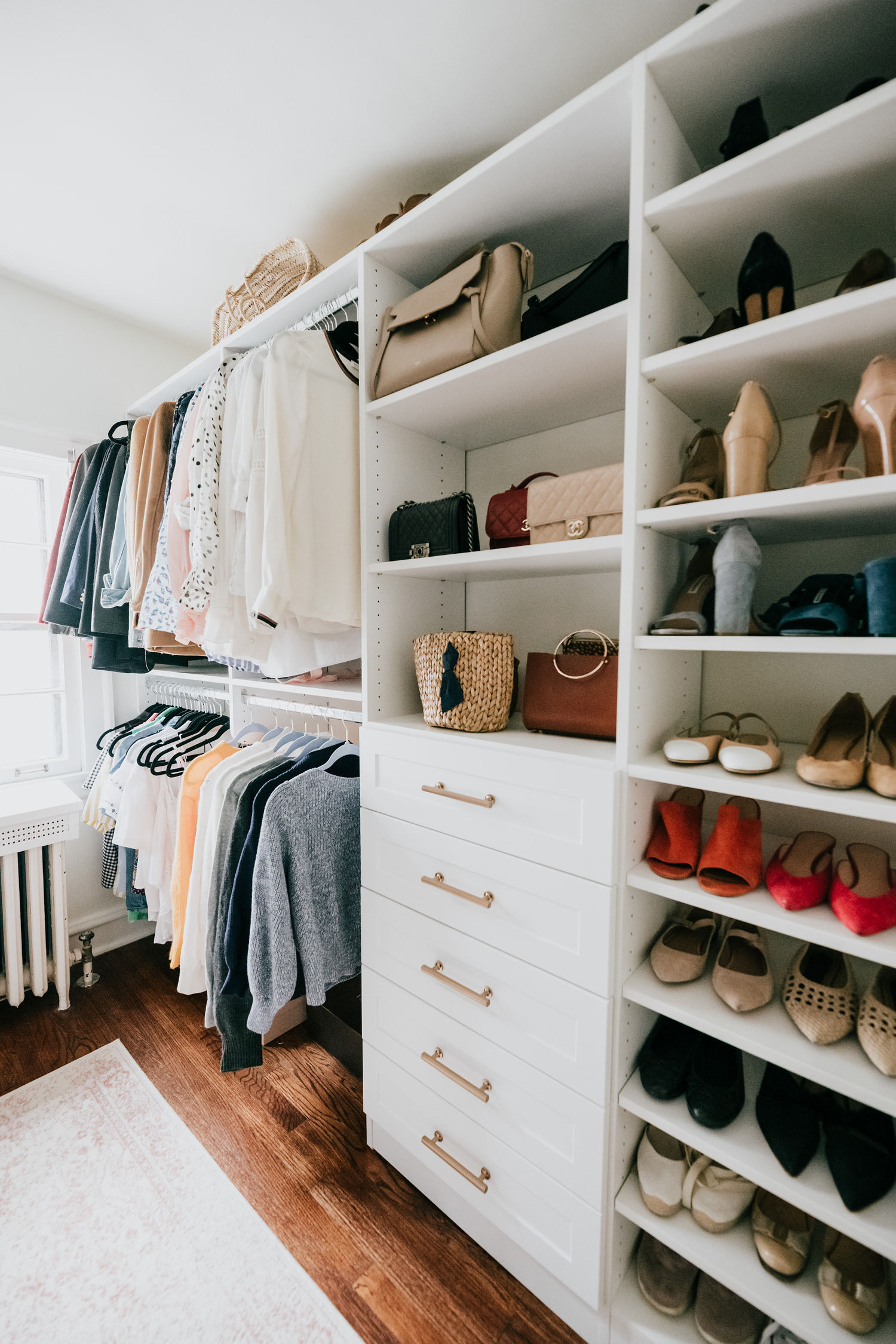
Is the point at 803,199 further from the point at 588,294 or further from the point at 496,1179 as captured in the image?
the point at 496,1179

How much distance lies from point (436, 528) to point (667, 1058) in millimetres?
1151

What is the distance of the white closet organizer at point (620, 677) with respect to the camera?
2.76 feet

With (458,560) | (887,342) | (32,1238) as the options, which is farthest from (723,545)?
(32,1238)

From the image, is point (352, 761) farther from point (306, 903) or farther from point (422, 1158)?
point (422, 1158)

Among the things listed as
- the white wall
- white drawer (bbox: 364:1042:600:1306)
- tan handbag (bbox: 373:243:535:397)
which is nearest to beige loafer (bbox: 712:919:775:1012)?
white drawer (bbox: 364:1042:600:1306)

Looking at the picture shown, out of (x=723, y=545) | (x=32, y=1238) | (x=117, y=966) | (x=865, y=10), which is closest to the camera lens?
(x=865, y=10)

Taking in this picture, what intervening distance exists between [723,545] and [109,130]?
1732 millimetres

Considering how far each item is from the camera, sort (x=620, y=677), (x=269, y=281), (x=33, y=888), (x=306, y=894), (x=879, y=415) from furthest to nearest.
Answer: (x=33, y=888) → (x=269, y=281) → (x=306, y=894) → (x=620, y=677) → (x=879, y=415)

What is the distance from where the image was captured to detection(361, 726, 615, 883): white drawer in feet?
3.26

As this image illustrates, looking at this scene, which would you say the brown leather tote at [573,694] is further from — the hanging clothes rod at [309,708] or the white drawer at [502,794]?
the hanging clothes rod at [309,708]

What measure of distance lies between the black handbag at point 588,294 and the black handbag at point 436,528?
1.23ft

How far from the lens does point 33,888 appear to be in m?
1.94

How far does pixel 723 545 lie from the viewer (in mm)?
926

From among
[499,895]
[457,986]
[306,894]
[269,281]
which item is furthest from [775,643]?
[269,281]
